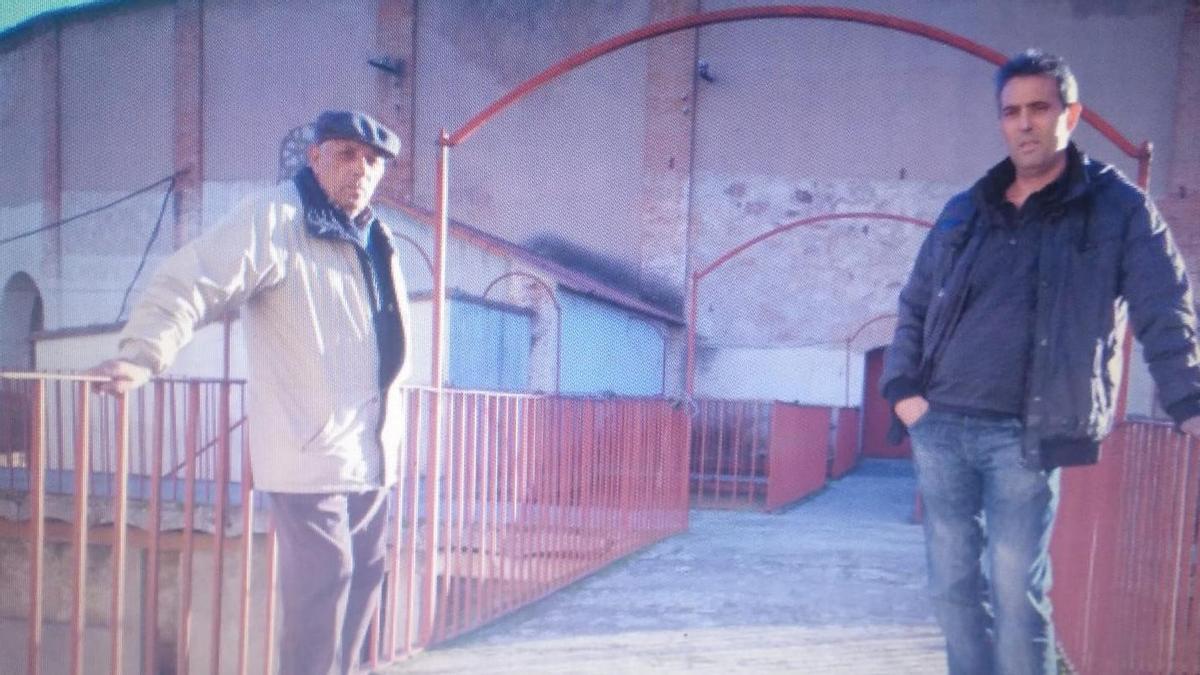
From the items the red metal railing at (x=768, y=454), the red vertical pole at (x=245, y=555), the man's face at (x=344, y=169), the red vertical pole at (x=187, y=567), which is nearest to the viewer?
the man's face at (x=344, y=169)

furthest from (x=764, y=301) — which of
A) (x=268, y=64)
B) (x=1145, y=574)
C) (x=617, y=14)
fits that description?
(x=1145, y=574)

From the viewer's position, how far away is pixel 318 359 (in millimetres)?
2311

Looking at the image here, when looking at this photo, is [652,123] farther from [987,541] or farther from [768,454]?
[987,541]

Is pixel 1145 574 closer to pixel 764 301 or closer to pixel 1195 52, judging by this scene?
pixel 764 301

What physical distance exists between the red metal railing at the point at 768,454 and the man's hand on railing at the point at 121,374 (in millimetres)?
8196

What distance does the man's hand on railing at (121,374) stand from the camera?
188 centimetres

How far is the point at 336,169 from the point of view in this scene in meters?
2.40

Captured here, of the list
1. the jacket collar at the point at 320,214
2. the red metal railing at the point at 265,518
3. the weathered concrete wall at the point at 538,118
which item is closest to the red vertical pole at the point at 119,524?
the red metal railing at the point at 265,518

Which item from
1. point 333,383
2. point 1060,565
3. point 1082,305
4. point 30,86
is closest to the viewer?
point 1082,305

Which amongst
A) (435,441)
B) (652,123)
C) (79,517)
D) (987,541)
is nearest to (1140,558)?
(987,541)

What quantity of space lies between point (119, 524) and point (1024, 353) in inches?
91.3

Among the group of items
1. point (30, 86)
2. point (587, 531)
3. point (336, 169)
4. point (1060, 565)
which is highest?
point (30, 86)

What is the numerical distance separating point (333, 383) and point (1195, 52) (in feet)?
57.5

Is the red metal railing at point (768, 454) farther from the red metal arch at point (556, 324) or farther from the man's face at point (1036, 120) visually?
the man's face at point (1036, 120)
